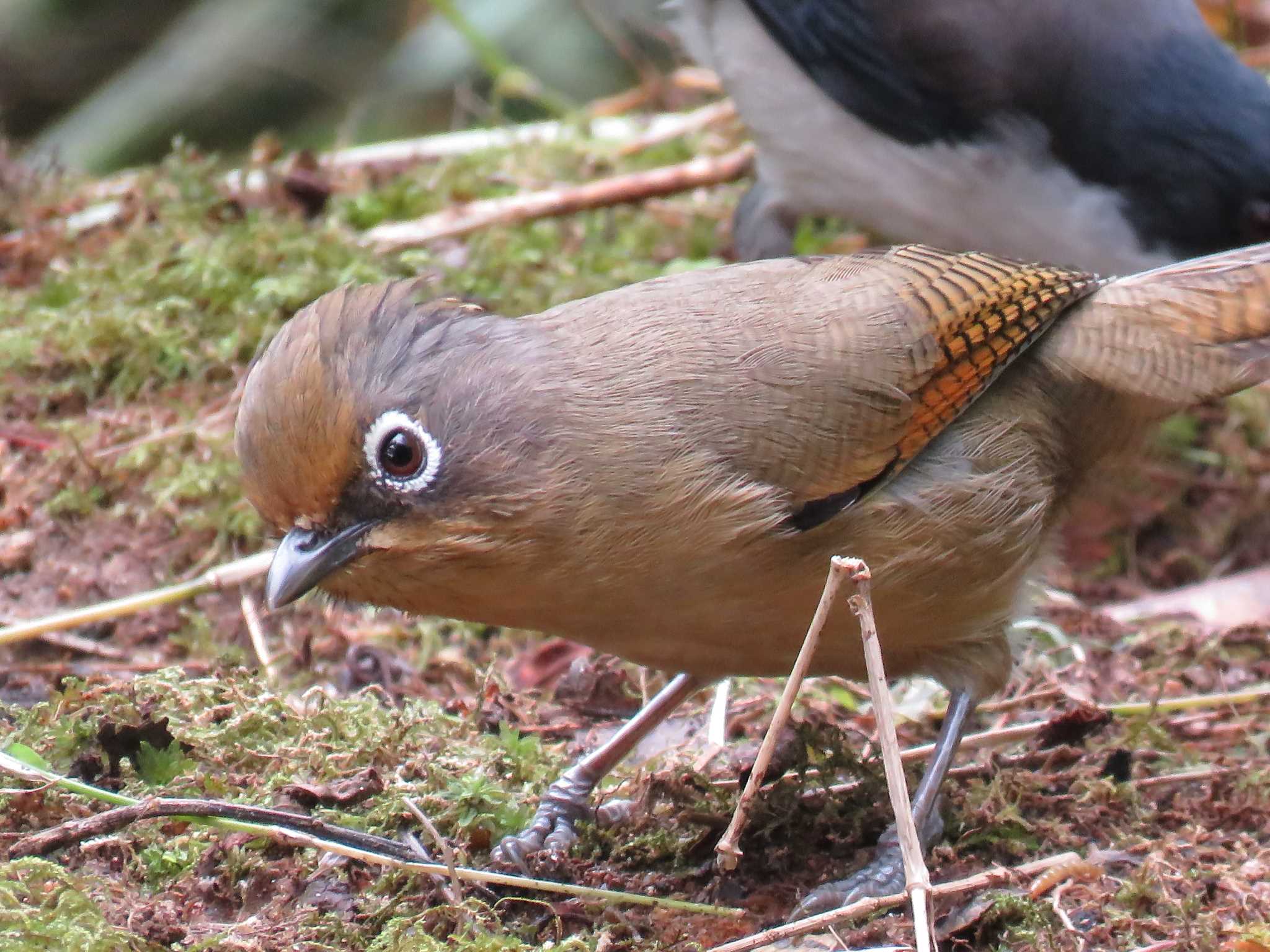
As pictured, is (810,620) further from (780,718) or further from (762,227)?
(762,227)

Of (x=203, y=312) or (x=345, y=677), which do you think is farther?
(x=203, y=312)

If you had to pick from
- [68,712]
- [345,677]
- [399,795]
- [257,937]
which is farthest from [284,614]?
[257,937]

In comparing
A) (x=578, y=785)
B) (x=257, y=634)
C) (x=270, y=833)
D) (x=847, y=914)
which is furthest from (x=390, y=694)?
(x=847, y=914)

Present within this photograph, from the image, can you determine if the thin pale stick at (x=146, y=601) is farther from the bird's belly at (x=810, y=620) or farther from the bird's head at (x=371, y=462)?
the bird's belly at (x=810, y=620)

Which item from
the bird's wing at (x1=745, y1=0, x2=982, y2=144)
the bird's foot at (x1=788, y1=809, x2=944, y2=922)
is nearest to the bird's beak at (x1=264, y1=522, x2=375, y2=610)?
the bird's foot at (x1=788, y1=809, x2=944, y2=922)

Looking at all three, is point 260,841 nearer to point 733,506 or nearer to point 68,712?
point 68,712

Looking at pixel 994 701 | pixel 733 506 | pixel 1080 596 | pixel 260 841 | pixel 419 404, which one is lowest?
pixel 1080 596
